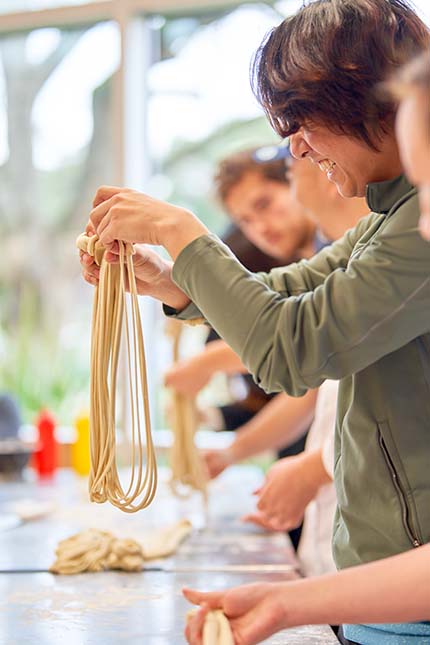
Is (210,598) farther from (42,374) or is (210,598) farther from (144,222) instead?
(42,374)

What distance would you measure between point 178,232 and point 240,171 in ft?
5.81

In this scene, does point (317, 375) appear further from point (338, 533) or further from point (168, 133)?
point (168, 133)

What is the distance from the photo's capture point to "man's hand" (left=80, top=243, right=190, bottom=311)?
117 cm

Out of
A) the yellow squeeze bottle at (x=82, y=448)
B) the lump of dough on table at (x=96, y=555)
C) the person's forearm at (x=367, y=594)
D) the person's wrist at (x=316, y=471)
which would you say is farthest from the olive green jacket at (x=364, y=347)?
the yellow squeeze bottle at (x=82, y=448)

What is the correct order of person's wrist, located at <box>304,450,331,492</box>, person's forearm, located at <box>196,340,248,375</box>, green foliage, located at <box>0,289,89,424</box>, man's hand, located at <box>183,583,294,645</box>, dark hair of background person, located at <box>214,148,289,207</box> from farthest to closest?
green foliage, located at <box>0,289,89,424</box> → dark hair of background person, located at <box>214,148,289,207</box> → person's forearm, located at <box>196,340,248,375</box> → person's wrist, located at <box>304,450,331,492</box> → man's hand, located at <box>183,583,294,645</box>

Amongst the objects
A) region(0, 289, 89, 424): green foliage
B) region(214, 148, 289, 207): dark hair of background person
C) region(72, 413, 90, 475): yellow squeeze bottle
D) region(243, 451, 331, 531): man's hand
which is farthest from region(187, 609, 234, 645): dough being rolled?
region(0, 289, 89, 424): green foliage

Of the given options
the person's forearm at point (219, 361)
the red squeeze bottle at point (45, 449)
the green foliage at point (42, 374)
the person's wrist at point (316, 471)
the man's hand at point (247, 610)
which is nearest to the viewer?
the man's hand at point (247, 610)

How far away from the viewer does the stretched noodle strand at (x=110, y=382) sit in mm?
1076

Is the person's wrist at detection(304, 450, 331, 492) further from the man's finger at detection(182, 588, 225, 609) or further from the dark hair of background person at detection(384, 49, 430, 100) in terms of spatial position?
the dark hair of background person at detection(384, 49, 430, 100)

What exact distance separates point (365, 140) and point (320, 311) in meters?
0.19

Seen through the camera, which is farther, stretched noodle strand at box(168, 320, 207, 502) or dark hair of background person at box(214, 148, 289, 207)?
dark hair of background person at box(214, 148, 289, 207)

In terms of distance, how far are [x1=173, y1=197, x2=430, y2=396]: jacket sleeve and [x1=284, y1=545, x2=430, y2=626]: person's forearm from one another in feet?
0.59

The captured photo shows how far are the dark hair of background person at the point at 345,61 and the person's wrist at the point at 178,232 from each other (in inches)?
5.9

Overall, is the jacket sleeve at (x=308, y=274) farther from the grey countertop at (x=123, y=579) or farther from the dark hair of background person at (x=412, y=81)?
the dark hair of background person at (x=412, y=81)
